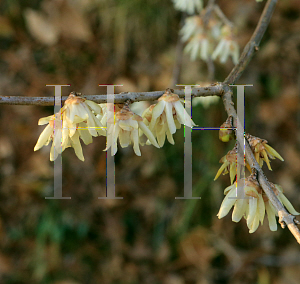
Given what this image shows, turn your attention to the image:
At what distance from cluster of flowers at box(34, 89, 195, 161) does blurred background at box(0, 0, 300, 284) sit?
129cm

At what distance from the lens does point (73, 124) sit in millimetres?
548

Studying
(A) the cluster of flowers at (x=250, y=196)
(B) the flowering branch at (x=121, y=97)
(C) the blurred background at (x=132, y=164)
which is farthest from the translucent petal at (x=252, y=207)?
(C) the blurred background at (x=132, y=164)

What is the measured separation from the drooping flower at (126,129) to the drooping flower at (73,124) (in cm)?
2

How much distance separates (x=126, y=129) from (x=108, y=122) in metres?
0.04

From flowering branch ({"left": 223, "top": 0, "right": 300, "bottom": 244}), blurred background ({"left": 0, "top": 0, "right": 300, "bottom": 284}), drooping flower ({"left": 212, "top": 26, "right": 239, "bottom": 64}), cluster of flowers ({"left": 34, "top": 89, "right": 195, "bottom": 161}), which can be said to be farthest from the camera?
blurred background ({"left": 0, "top": 0, "right": 300, "bottom": 284})

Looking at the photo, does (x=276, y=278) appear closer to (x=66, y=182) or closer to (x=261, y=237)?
(x=261, y=237)

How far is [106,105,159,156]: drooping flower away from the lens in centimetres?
56

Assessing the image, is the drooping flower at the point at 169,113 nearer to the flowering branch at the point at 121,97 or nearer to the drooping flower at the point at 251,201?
the flowering branch at the point at 121,97

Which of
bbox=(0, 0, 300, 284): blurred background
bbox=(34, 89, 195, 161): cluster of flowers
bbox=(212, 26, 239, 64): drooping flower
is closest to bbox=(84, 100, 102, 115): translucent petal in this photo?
bbox=(34, 89, 195, 161): cluster of flowers

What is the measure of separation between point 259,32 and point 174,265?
1560 millimetres

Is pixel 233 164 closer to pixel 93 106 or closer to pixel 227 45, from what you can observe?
pixel 93 106

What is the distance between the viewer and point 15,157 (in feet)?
6.68

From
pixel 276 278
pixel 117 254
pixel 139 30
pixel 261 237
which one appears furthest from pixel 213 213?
pixel 139 30

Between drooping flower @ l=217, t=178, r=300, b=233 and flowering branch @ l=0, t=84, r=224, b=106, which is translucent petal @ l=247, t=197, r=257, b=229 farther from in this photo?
flowering branch @ l=0, t=84, r=224, b=106
